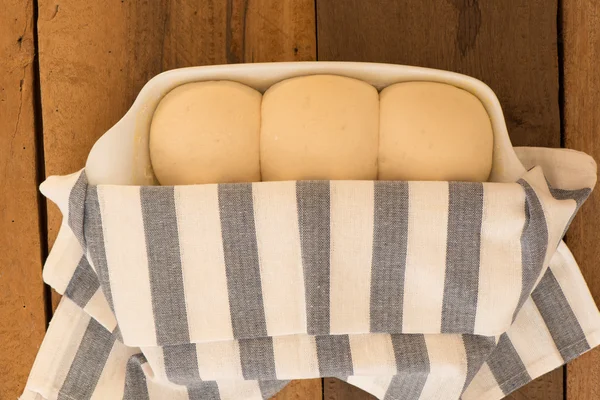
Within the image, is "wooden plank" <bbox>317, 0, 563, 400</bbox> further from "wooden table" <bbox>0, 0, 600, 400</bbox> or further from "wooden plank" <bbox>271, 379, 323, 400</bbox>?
"wooden plank" <bbox>271, 379, 323, 400</bbox>

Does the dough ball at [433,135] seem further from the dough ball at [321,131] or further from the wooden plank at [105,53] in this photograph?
the wooden plank at [105,53]

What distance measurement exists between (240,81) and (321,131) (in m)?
0.11

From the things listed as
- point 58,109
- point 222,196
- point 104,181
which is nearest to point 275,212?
point 222,196

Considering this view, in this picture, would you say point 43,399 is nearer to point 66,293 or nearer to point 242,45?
point 66,293

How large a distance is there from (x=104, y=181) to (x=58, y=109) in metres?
0.13

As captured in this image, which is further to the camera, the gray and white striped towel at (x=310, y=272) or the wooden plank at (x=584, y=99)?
the wooden plank at (x=584, y=99)

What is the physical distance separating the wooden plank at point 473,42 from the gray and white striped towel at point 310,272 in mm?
76

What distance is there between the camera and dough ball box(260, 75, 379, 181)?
19.4 inches

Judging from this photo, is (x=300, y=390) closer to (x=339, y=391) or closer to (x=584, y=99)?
(x=339, y=391)

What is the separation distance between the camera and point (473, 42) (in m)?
0.59

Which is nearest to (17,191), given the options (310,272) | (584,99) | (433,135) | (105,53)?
(105,53)

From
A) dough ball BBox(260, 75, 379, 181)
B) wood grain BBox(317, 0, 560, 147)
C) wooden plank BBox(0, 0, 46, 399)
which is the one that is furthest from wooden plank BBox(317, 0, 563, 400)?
wooden plank BBox(0, 0, 46, 399)

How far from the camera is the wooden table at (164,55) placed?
59 centimetres

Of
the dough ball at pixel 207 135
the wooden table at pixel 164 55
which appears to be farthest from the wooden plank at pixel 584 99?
the dough ball at pixel 207 135
